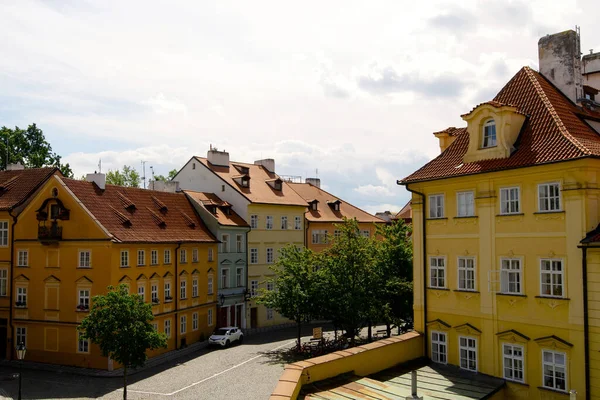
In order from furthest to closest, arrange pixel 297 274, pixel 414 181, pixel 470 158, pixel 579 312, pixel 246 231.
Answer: pixel 246 231, pixel 297 274, pixel 414 181, pixel 470 158, pixel 579 312

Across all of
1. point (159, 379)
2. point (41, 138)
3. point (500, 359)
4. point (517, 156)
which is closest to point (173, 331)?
point (159, 379)

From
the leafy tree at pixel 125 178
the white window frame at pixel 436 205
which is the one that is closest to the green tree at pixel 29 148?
the leafy tree at pixel 125 178

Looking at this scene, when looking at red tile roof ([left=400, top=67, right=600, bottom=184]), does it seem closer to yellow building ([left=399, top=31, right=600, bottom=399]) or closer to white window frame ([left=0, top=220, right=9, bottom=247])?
yellow building ([left=399, top=31, right=600, bottom=399])

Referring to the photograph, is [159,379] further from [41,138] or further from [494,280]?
[41,138]

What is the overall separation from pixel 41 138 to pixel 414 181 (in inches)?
2175

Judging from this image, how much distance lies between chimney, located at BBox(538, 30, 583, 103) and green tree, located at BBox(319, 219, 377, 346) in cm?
1527

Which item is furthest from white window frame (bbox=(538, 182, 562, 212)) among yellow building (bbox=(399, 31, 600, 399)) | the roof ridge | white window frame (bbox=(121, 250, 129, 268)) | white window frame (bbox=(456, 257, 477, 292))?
white window frame (bbox=(121, 250, 129, 268))

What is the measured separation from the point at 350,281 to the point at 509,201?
15.5 metres

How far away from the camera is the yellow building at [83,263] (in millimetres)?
34688

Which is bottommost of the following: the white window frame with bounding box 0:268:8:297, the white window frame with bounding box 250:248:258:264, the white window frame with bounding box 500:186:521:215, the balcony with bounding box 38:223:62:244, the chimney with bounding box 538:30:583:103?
the white window frame with bounding box 0:268:8:297

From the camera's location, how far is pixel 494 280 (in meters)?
20.7

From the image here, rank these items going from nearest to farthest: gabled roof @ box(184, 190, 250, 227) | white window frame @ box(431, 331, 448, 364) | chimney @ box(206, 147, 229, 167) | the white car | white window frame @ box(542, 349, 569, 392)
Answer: white window frame @ box(542, 349, 569, 392)
white window frame @ box(431, 331, 448, 364)
the white car
gabled roof @ box(184, 190, 250, 227)
chimney @ box(206, 147, 229, 167)

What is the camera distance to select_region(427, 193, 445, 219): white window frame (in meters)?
23.0

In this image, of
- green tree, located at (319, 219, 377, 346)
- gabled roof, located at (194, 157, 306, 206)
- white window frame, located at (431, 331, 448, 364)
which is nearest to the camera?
white window frame, located at (431, 331, 448, 364)
